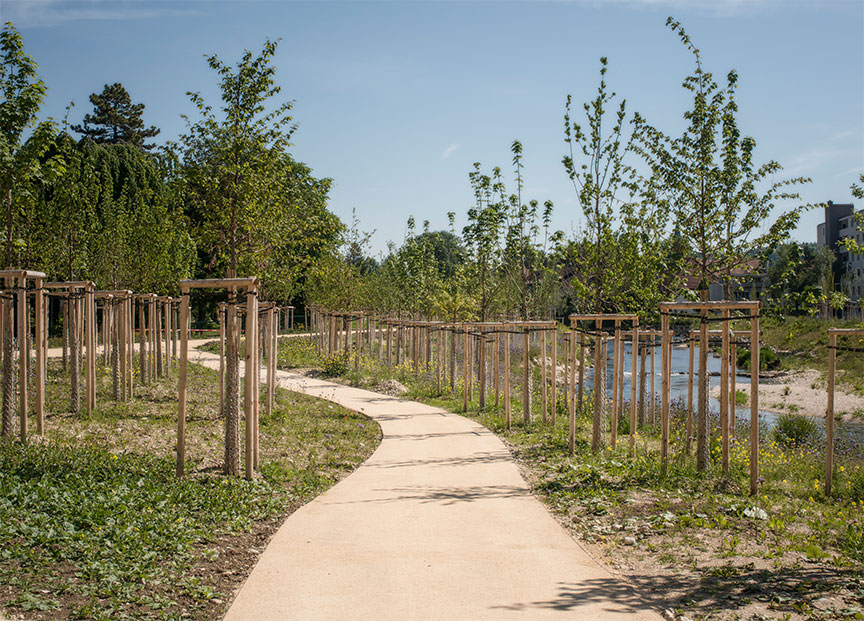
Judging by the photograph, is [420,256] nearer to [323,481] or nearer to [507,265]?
[507,265]

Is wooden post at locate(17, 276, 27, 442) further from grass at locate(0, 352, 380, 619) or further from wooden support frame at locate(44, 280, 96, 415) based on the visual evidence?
wooden support frame at locate(44, 280, 96, 415)

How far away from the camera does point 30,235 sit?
715 inches

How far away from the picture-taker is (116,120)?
56719 mm

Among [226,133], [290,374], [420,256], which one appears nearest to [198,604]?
[226,133]

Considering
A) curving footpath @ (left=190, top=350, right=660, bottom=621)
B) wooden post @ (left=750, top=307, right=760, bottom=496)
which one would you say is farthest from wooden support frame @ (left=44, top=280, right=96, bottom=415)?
wooden post @ (left=750, top=307, right=760, bottom=496)

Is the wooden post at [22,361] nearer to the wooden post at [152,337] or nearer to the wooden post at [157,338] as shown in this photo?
the wooden post at [152,337]

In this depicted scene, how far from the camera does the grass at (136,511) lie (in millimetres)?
4891

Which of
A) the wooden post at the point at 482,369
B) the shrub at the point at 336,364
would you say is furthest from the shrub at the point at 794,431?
the shrub at the point at 336,364

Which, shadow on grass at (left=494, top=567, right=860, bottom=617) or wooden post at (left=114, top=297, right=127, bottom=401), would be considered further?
wooden post at (left=114, top=297, right=127, bottom=401)

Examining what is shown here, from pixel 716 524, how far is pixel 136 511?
5801 millimetres

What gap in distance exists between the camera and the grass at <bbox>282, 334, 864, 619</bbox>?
5.30 m

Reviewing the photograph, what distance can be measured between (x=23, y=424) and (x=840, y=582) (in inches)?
365

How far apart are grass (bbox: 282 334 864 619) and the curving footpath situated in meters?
0.43

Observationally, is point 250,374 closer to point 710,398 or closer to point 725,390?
point 725,390
